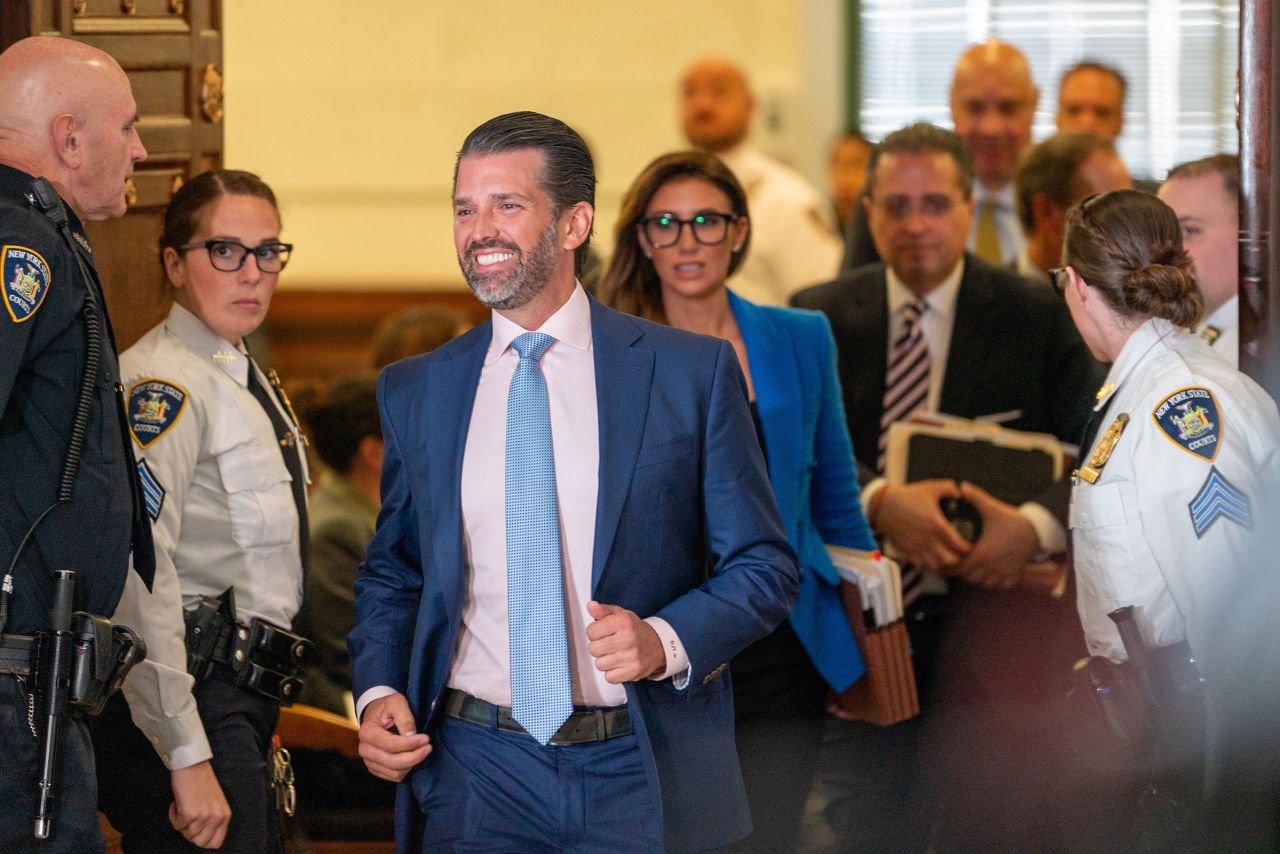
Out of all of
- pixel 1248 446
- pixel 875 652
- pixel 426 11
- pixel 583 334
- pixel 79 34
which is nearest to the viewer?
pixel 583 334

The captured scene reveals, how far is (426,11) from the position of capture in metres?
7.61

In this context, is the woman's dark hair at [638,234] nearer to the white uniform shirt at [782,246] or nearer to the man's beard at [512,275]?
the man's beard at [512,275]

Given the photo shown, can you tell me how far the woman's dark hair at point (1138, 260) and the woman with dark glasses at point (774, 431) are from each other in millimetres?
675

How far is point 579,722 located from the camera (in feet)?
7.16

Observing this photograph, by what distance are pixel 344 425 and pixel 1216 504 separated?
248cm

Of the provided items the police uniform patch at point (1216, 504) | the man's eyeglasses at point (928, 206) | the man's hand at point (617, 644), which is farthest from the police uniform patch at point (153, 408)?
the man's eyeglasses at point (928, 206)

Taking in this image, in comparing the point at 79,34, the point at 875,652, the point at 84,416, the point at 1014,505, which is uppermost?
the point at 79,34

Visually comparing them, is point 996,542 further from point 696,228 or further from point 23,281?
point 23,281

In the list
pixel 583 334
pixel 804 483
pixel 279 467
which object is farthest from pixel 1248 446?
pixel 279 467

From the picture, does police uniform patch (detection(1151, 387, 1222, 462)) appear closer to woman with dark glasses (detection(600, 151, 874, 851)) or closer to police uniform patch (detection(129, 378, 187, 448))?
woman with dark glasses (detection(600, 151, 874, 851))

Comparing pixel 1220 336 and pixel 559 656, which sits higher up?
pixel 1220 336

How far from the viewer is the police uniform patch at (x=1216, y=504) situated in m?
2.55

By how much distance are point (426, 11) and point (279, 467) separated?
5278 millimetres

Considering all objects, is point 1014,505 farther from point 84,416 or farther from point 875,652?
point 84,416
